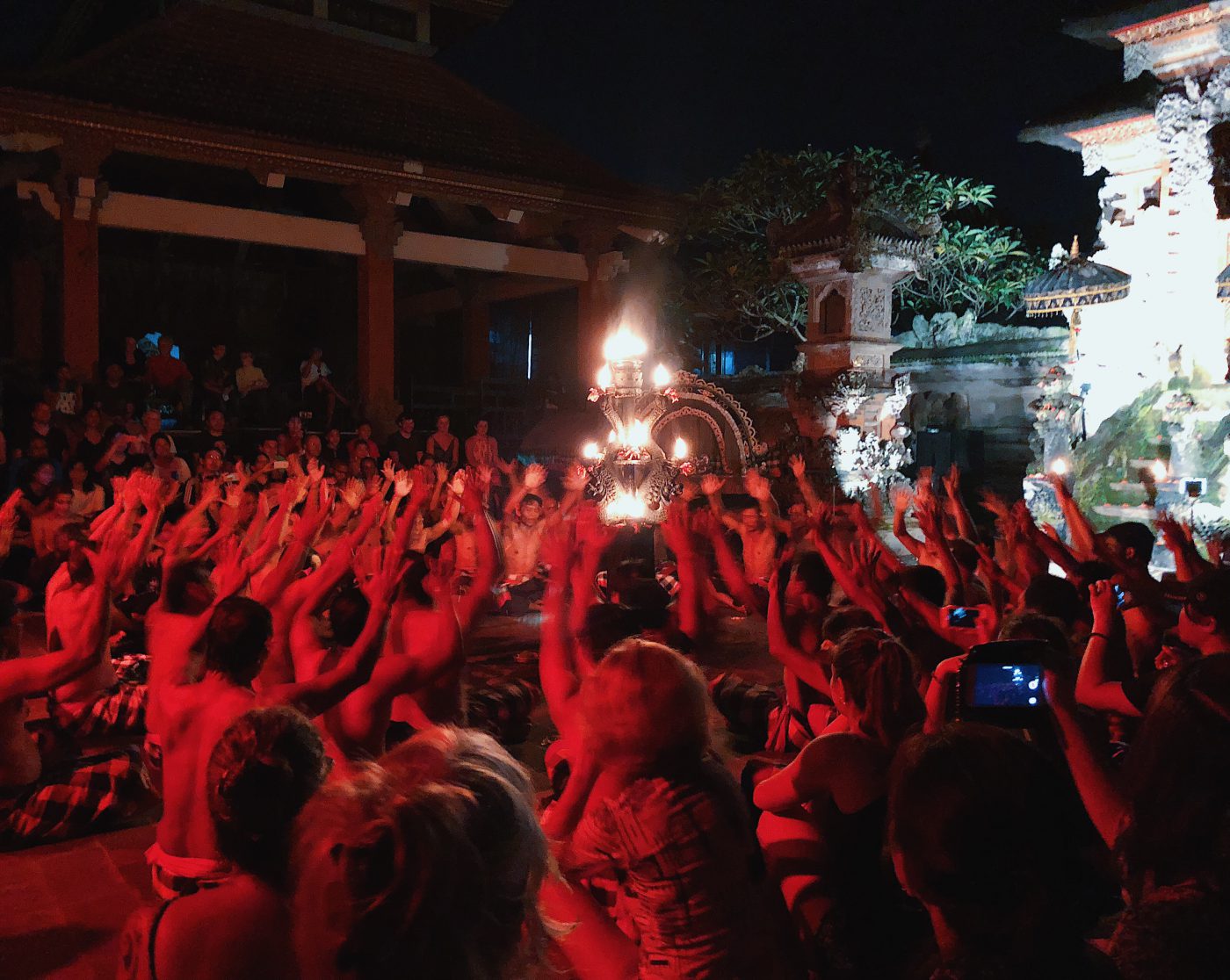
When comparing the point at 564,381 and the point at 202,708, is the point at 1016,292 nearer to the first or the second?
the point at 564,381

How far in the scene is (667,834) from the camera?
2.40m

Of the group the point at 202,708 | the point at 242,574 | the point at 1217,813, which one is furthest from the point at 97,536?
the point at 1217,813

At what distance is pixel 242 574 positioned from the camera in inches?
172

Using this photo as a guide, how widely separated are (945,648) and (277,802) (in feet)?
11.3

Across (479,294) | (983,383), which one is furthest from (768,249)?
(479,294)

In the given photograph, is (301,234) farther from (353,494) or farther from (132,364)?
(353,494)

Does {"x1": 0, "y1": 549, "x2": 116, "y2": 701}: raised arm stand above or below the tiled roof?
below

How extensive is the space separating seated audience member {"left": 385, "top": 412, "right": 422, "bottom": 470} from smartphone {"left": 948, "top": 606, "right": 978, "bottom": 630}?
11.0 m

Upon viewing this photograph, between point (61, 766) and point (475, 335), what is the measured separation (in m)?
16.6

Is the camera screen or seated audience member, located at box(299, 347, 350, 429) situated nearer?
the camera screen

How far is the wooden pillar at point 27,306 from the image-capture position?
A: 17641 millimetres

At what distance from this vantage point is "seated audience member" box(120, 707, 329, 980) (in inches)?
75.0

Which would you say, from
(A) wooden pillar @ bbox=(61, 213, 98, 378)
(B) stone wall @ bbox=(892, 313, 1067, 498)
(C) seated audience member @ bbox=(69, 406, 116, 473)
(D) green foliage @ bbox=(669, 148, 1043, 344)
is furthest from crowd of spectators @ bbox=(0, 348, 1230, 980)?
(D) green foliage @ bbox=(669, 148, 1043, 344)

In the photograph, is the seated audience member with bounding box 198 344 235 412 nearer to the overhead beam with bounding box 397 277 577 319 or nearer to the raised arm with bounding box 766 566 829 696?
the overhead beam with bounding box 397 277 577 319
